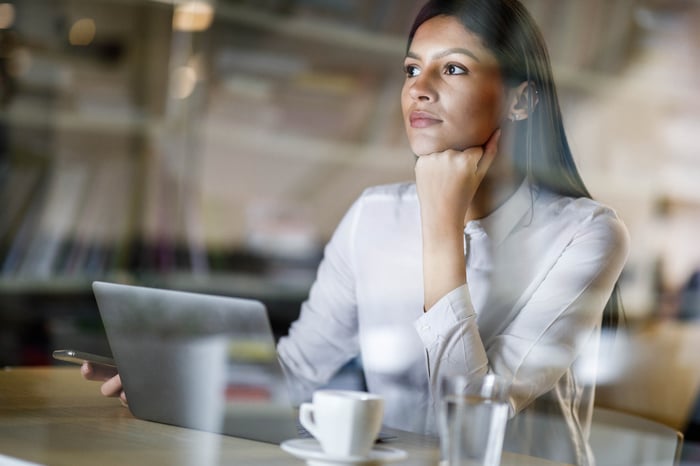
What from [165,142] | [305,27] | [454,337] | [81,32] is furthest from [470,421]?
[81,32]

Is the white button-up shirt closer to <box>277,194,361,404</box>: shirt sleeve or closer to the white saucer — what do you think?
<box>277,194,361,404</box>: shirt sleeve

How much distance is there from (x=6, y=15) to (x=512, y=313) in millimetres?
2176

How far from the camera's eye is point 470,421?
88cm

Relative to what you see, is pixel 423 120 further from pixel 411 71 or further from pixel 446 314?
pixel 446 314

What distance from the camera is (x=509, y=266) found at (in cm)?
126

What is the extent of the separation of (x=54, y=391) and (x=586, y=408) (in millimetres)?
724

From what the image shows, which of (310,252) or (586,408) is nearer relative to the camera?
(586,408)

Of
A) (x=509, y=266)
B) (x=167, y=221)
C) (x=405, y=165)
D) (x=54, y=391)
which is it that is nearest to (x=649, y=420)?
(x=509, y=266)

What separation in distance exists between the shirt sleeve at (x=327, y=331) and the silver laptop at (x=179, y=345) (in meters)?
0.21

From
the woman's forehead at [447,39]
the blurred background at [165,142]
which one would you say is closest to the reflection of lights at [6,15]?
the blurred background at [165,142]

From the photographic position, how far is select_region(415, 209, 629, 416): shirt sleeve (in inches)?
47.4

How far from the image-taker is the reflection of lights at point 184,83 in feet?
9.87

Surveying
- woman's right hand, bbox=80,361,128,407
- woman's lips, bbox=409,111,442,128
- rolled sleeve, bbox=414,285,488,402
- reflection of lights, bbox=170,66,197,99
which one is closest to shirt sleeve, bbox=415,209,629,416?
rolled sleeve, bbox=414,285,488,402

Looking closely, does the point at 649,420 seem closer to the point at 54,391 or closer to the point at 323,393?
the point at 323,393
